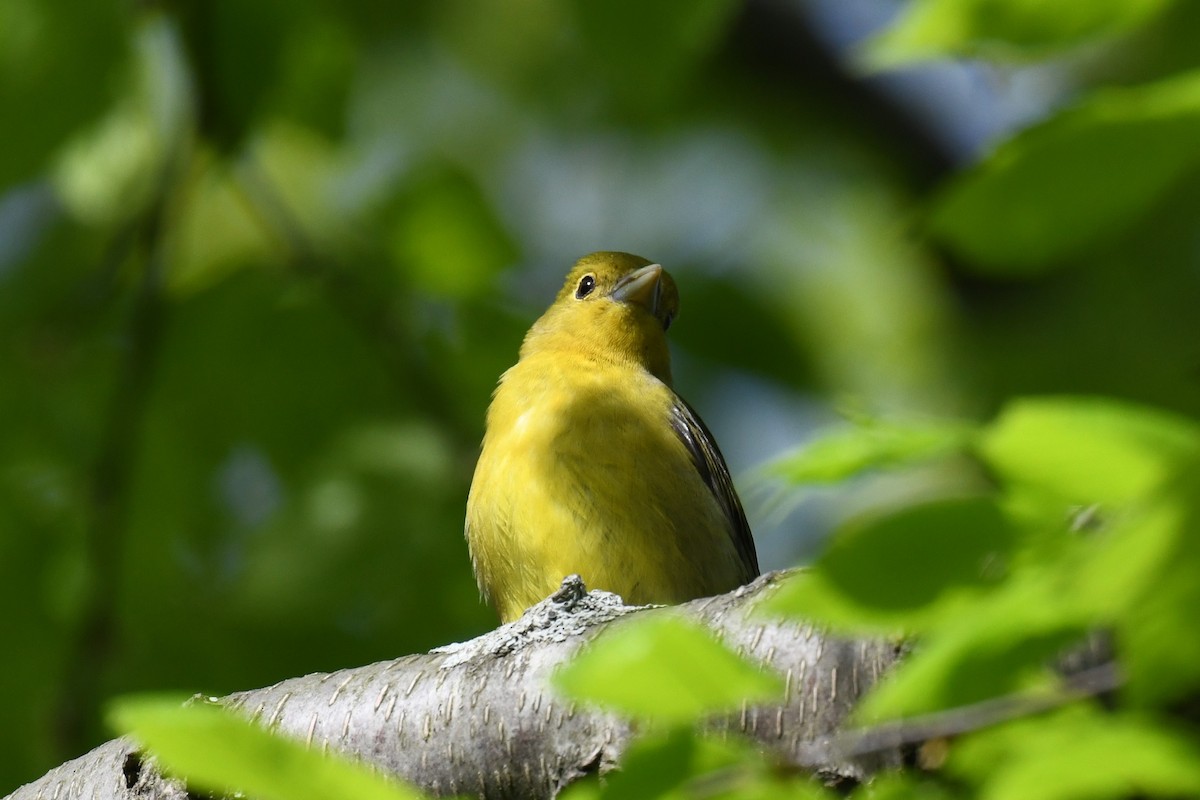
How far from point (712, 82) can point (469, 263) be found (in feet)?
11.8

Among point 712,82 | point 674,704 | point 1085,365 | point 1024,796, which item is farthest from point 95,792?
point 712,82

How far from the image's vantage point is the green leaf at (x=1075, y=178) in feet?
5.45

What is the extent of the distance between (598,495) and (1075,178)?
4613 mm

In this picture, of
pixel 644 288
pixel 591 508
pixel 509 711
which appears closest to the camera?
pixel 509 711

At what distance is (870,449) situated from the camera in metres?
1.68

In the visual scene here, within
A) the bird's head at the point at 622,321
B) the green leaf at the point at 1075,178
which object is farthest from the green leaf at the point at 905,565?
the bird's head at the point at 622,321

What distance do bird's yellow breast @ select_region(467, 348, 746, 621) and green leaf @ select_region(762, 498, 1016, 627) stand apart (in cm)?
460

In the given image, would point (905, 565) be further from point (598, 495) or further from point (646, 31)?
point (598, 495)

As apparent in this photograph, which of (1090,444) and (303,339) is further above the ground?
(303,339)

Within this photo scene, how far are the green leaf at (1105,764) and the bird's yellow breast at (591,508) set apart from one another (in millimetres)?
4736

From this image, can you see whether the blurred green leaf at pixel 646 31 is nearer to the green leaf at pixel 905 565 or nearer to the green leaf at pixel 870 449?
the green leaf at pixel 870 449

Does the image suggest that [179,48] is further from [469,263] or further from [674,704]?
[674,704]

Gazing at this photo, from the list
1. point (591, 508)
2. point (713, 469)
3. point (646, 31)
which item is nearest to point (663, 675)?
point (646, 31)

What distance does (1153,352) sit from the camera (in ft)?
23.4
